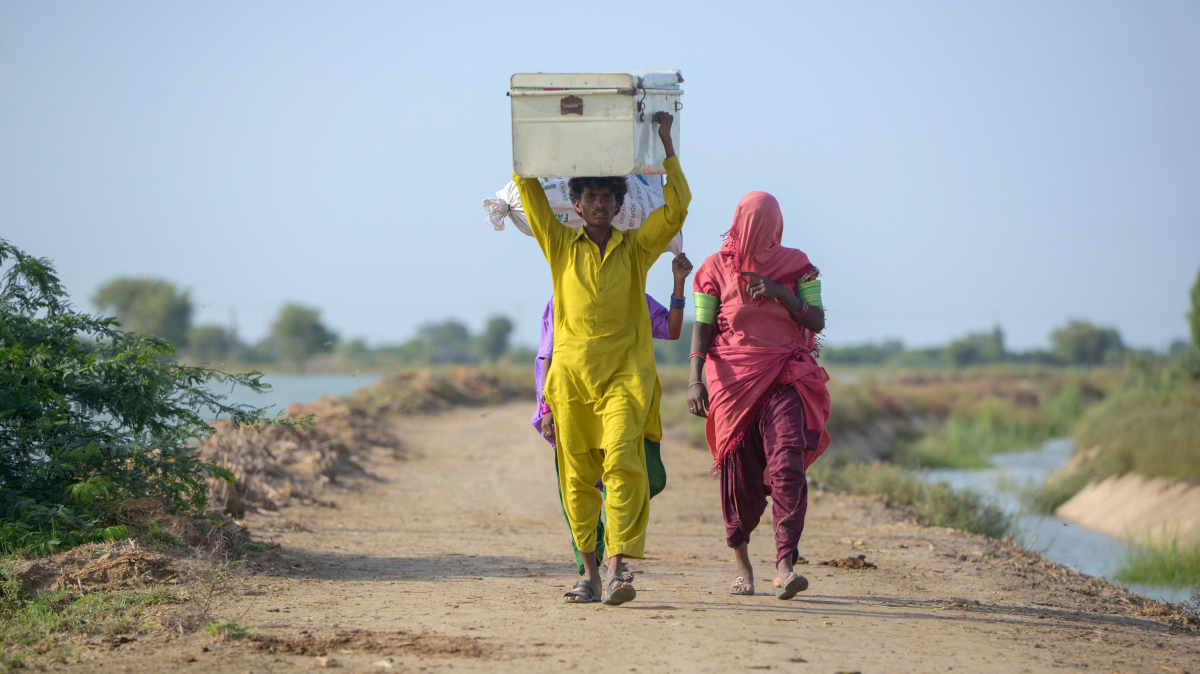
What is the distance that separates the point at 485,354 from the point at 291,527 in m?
67.2

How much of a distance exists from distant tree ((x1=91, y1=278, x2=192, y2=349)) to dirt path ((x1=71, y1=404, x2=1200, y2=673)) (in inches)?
1361

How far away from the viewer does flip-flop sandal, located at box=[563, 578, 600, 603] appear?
175 inches

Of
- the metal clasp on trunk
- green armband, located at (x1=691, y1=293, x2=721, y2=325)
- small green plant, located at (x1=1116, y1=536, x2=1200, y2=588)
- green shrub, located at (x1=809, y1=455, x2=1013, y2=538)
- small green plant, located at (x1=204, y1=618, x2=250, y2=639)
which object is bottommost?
small green plant, located at (x1=1116, y1=536, x2=1200, y2=588)

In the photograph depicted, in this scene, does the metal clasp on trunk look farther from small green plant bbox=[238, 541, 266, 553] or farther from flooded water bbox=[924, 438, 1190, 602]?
flooded water bbox=[924, 438, 1190, 602]

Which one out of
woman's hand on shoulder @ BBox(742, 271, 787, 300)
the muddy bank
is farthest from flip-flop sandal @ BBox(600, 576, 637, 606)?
the muddy bank

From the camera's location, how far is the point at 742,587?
479cm

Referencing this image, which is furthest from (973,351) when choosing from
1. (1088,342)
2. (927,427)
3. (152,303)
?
(152,303)

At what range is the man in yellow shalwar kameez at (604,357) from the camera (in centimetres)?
424

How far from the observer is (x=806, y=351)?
483 cm

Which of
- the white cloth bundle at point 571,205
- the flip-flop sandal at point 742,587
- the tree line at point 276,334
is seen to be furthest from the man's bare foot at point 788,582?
the tree line at point 276,334

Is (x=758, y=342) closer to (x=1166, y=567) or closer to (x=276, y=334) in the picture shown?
(x=1166, y=567)

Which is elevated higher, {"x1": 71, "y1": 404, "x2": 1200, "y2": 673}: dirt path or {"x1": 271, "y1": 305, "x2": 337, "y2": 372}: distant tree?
{"x1": 271, "y1": 305, "x2": 337, "y2": 372}: distant tree

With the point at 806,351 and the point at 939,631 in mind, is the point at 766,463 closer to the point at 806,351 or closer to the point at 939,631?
the point at 806,351

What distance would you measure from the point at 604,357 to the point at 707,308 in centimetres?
82
